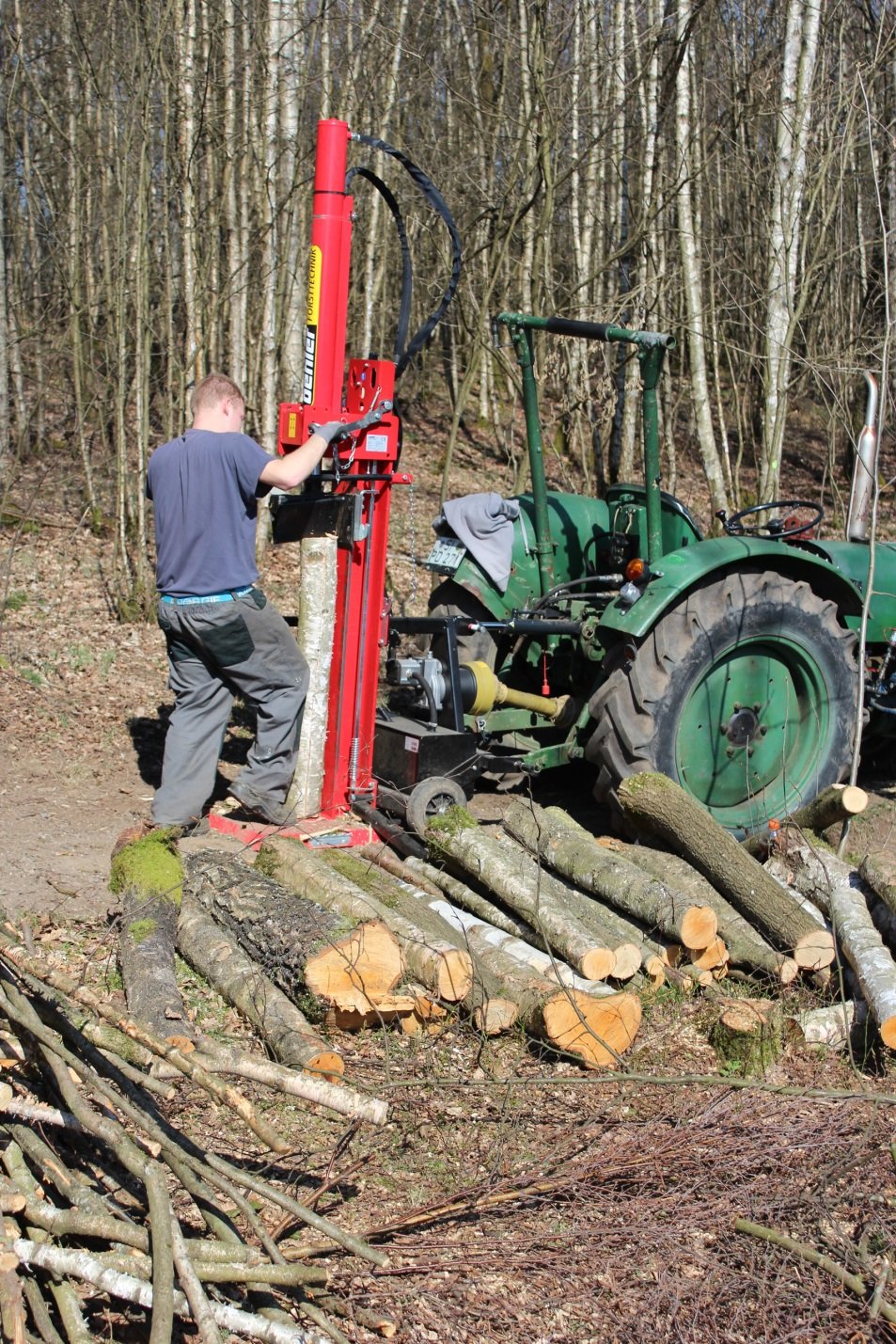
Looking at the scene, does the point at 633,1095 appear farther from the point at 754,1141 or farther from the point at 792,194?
the point at 792,194

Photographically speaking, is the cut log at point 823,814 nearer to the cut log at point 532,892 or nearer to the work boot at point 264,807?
the cut log at point 532,892

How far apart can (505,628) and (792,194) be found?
5919 millimetres

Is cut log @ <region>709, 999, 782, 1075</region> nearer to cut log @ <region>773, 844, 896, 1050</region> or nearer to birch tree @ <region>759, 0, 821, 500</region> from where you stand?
cut log @ <region>773, 844, 896, 1050</region>

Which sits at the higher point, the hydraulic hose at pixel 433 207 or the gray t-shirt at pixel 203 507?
the hydraulic hose at pixel 433 207

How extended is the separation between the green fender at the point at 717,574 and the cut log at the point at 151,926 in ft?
7.12

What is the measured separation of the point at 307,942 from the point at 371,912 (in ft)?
1.44

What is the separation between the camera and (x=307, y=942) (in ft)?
13.5

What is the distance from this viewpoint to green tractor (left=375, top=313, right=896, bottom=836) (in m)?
5.62

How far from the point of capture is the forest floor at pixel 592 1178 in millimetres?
2875

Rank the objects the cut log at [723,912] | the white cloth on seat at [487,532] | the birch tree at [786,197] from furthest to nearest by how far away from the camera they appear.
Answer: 1. the birch tree at [786,197]
2. the white cloth on seat at [487,532]
3. the cut log at [723,912]

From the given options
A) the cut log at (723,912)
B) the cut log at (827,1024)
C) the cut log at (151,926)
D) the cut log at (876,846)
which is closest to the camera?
the cut log at (151,926)

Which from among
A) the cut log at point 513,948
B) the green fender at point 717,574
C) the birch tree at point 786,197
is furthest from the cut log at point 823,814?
the birch tree at point 786,197

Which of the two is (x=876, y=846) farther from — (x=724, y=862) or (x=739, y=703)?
(x=724, y=862)

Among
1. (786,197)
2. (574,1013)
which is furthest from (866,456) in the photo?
Answer: (786,197)
